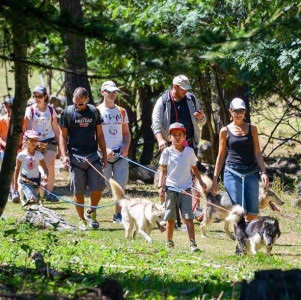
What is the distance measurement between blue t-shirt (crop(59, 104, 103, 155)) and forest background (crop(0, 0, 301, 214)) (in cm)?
74

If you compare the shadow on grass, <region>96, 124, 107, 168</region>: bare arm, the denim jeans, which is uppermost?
<region>96, 124, 107, 168</region>: bare arm

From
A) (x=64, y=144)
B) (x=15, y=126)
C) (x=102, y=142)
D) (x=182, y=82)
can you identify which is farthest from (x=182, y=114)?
(x=15, y=126)

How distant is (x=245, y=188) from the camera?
474 inches

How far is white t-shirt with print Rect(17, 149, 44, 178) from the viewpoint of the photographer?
1537cm

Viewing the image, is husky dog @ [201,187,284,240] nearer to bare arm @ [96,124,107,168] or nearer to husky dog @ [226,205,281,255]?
husky dog @ [226,205,281,255]

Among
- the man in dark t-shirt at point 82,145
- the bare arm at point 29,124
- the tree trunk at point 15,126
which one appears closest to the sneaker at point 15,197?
the bare arm at point 29,124

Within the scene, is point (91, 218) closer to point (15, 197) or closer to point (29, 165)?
point (29, 165)

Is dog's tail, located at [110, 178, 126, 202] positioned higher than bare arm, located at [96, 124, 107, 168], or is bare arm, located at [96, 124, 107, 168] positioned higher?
bare arm, located at [96, 124, 107, 168]

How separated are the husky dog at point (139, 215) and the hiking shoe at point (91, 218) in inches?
21.1

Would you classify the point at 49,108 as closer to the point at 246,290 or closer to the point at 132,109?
the point at 132,109

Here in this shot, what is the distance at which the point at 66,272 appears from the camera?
27.3 ft

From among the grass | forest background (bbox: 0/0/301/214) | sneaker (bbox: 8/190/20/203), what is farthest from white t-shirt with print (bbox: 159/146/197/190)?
sneaker (bbox: 8/190/20/203)

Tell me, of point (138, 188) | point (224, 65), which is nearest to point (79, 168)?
point (224, 65)

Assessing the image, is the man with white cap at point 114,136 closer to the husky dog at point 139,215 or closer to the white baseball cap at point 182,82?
the husky dog at point 139,215
